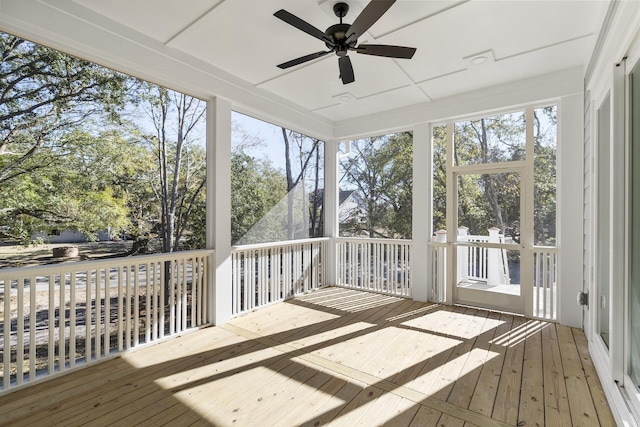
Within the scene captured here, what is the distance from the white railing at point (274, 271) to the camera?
3.84 metres

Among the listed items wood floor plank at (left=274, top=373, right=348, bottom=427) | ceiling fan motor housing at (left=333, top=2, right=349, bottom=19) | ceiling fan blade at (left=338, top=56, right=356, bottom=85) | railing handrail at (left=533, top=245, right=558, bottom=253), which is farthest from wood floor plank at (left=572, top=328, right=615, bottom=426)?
ceiling fan motor housing at (left=333, top=2, right=349, bottom=19)

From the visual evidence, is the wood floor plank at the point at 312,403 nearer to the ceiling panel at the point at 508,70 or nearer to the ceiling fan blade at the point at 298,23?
the ceiling fan blade at the point at 298,23

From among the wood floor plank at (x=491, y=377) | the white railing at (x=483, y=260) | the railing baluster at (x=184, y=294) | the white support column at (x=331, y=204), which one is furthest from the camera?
the white support column at (x=331, y=204)

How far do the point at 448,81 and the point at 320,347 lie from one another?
11.0 feet

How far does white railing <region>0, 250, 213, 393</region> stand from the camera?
2.21 m

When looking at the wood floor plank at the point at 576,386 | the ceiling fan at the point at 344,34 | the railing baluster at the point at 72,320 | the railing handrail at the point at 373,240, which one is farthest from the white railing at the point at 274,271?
the wood floor plank at the point at 576,386

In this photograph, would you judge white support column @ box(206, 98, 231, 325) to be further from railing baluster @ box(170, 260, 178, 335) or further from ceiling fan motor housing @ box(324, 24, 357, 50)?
ceiling fan motor housing @ box(324, 24, 357, 50)

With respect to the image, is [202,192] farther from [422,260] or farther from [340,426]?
[422,260]

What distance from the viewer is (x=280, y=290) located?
4441 mm

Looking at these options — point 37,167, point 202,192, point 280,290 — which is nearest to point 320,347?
point 280,290

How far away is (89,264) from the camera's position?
2.53 m

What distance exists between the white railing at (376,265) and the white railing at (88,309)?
262cm

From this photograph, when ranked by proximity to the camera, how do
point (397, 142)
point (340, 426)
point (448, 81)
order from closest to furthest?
point (340, 426) < point (448, 81) < point (397, 142)

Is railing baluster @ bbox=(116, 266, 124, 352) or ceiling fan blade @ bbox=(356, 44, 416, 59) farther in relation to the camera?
railing baluster @ bbox=(116, 266, 124, 352)
